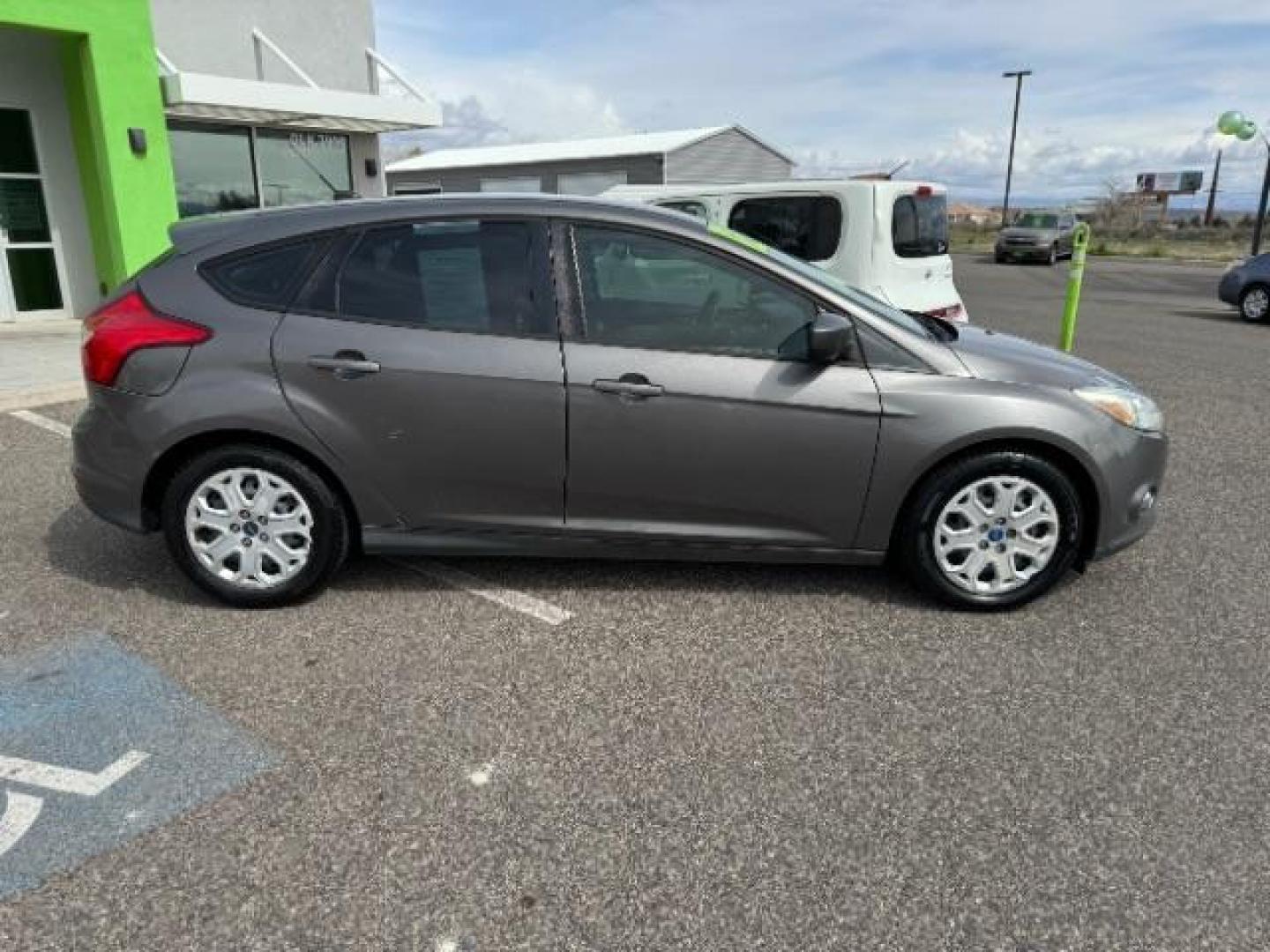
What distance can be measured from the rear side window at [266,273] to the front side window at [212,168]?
927cm

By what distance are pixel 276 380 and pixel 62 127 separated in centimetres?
930

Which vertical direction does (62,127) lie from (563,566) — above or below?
above

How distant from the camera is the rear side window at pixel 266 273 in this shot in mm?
3498

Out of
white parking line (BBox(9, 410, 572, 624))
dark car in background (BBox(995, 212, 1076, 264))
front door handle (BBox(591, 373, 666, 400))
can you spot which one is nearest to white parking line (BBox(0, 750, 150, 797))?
white parking line (BBox(9, 410, 572, 624))

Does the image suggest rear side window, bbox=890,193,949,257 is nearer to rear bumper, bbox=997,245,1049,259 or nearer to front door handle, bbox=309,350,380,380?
front door handle, bbox=309,350,380,380

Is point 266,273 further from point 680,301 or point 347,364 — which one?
point 680,301

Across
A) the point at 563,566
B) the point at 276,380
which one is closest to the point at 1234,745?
the point at 563,566

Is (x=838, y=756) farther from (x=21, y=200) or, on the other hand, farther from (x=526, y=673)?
(x=21, y=200)

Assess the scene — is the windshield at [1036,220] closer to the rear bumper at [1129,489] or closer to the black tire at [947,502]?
the rear bumper at [1129,489]

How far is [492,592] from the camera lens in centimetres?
379

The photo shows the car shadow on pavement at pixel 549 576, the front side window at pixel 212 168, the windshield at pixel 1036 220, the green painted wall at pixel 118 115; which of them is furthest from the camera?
the windshield at pixel 1036 220

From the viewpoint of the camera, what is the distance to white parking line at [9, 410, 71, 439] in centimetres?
625

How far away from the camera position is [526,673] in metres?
3.16

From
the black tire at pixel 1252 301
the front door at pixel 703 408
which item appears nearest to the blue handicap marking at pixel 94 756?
the front door at pixel 703 408
